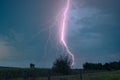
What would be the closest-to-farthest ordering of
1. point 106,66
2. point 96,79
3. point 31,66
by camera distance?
point 96,79 → point 31,66 → point 106,66

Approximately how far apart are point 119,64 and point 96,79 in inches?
1880

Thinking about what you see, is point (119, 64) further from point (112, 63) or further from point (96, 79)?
point (96, 79)

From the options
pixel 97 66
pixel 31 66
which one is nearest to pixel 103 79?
pixel 31 66

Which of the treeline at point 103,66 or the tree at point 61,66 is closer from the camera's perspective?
the tree at point 61,66

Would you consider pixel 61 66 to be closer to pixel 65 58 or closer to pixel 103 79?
pixel 65 58

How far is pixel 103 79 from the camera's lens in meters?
30.0

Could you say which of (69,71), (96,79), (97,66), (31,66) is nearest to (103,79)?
(96,79)

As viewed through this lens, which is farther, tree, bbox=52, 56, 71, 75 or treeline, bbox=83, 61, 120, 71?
treeline, bbox=83, 61, 120, 71

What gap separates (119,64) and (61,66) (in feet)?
97.0

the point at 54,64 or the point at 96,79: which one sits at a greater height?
the point at 54,64

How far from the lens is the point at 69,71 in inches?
1992

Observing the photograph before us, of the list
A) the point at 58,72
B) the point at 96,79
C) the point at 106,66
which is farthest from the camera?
the point at 106,66

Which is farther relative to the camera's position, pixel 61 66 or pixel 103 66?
pixel 103 66

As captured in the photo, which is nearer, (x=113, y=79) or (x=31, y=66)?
(x=113, y=79)
